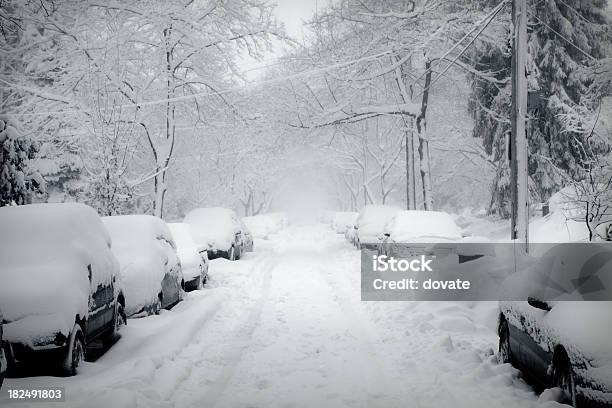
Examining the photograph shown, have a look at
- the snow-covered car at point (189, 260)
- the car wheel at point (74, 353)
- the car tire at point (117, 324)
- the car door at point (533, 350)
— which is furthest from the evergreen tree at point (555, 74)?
the car wheel at point (74, 353)

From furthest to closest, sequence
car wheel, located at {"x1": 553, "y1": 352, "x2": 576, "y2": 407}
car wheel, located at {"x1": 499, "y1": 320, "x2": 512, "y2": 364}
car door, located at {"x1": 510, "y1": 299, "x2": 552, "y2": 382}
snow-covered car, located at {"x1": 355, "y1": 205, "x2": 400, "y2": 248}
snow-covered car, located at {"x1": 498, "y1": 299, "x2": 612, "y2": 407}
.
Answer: snow-covered car, located at {"x1": 355, "y1": 205, "x2": 400, "y2": 248}
car wheel, located at {"x1": 499, "y1": 320, "x2": 512, "y2": 364}
car door, located at {"x1": 510, "y1": 299, "x2": 552, "y2": 382}
car wheel, located at {"x1": 553, "y1": 352, "x2": 576, "y2": 407}
snow-covered car, located at {"x1": 498, "y1": 299, "x2": 612, "y2": 407}

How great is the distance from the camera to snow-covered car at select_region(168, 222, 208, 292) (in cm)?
1320

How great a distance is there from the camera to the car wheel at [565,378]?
470 centimetres

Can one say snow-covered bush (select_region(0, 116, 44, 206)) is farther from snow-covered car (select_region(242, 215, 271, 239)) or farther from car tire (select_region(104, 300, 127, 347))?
snow-covered car (select_region(242, 215, 271, 239))

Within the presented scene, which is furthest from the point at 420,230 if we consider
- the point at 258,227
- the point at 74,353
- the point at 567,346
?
the point at 258,227

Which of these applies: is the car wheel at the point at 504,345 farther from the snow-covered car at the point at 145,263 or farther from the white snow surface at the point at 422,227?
the white snow surface at the point at 422,227

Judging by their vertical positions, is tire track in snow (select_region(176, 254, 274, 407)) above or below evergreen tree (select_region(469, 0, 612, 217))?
below

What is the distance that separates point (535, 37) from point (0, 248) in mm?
22361

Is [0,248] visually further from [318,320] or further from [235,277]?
[235,277]

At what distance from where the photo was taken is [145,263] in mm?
9672

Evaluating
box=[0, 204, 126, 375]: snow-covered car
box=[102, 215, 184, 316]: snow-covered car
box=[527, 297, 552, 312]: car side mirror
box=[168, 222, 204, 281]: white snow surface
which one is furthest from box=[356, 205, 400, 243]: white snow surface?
box=[527, 297, 552, 312]: car side mirror

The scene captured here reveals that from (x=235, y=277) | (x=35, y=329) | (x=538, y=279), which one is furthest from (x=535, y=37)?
(x=35, y=329)

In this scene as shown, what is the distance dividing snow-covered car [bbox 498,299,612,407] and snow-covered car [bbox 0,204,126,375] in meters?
5.36

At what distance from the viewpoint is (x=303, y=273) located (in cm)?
1672
